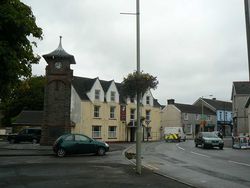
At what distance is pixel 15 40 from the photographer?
11609mm

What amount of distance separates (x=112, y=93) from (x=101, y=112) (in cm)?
424

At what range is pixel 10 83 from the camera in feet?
39.7

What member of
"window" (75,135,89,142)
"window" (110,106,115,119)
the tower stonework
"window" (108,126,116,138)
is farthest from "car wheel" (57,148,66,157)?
"window" (110,106,115,119)

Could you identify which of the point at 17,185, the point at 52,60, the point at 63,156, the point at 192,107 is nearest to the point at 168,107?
the point at 192,107

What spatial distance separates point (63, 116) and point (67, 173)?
27.3 m

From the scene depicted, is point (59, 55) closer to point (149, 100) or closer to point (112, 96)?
point (112, 96)

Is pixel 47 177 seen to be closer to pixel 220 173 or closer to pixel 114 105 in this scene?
pixel 220 173

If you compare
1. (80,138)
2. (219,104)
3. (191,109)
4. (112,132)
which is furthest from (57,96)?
(219,104)

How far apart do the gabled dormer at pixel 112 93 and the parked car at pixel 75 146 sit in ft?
105

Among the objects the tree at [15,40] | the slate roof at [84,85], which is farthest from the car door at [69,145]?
the slate roof at [84,85]

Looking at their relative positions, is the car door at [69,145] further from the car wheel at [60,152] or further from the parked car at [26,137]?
the parked car at [26,137]

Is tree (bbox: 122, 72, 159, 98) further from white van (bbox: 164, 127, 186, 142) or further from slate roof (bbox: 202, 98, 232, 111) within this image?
slate roof (bbox: 202, 98, 232, 111)

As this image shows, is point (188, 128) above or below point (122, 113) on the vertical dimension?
below

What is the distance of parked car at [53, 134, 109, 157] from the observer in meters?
26.2
